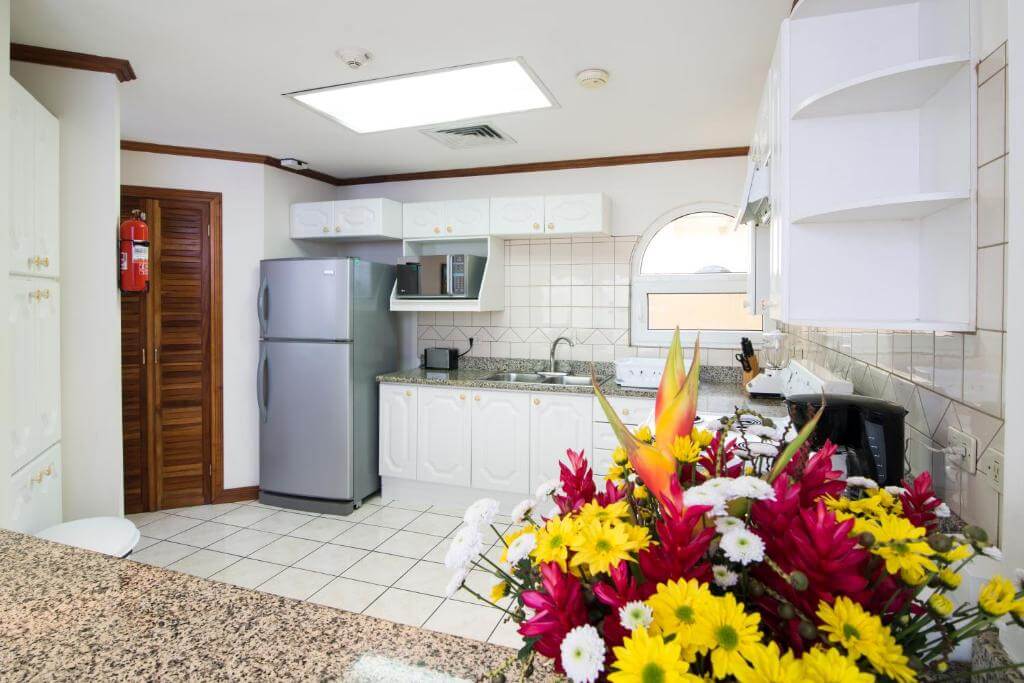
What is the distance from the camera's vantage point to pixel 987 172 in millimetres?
1082

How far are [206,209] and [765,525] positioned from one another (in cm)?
423

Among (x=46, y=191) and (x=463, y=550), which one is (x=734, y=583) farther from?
(x=46, y=191)

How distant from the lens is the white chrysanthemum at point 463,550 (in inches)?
19.7

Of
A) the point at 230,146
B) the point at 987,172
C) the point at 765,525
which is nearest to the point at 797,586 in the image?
the point at 765,525

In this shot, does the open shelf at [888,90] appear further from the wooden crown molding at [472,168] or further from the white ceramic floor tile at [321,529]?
the white ceramic floor tile at [321,529]

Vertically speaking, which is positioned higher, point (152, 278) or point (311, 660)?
point (152, 278)

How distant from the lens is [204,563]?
9.93 ft

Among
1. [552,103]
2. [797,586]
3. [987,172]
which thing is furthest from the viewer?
[552,103]

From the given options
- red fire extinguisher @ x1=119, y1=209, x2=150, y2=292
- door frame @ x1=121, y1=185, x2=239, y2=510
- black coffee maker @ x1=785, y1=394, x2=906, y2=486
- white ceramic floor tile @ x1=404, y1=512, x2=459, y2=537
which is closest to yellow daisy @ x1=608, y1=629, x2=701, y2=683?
black coffee maker @ x1=785, y1=394, x2=906, y2=486

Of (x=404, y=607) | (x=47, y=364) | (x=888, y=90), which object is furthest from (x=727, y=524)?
(x=47, y=364)

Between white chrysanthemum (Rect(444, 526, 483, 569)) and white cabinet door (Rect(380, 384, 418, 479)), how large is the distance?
348 centimetres

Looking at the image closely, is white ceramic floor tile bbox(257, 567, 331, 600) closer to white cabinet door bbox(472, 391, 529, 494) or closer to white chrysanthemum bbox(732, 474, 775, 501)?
white cabinet door bbox(472, 391, 529, 494)

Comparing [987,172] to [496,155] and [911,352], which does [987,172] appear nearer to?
[911,352]

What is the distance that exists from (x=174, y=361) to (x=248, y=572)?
5.37 ft
